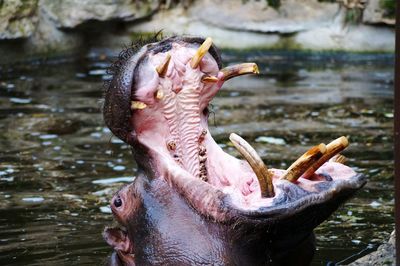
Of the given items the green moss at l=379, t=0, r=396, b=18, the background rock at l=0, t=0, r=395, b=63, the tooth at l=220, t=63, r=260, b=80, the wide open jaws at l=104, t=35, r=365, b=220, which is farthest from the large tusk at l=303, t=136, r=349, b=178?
the green moss at l=379, t=0, r=396, b=18

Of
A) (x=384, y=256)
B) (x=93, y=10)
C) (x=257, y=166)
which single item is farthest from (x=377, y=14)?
(x=257, y=166)

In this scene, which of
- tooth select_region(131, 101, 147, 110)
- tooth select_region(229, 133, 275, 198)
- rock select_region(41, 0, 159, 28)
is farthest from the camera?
rock select_region(41, 0, 159, 28)

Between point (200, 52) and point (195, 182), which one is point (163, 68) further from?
point (195, 182)

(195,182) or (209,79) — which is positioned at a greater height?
(209,79)

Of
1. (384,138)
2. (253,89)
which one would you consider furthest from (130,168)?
(253,89)

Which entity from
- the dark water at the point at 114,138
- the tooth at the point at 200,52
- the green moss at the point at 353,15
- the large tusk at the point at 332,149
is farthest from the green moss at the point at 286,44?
the large tusk at the point at 332,149

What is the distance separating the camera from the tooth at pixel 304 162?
106 inches

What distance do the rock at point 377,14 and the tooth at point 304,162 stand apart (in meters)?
8.71

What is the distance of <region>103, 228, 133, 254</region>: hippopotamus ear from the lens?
10.4ft

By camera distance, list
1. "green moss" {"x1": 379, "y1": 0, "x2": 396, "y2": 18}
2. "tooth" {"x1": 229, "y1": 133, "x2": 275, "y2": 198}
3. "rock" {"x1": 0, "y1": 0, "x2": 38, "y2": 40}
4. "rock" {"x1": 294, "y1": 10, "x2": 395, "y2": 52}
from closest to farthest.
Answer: "tooth" {"x1": 229, "y1": 133, "x2": 275, "y2": 198}
"rock" {"x1": 0, "y1": 0, "x2": 38, "y2": 40}
"green moss" {"x1": 379, "y1": 0, "x2": 396, "y2": 18}
"rock" {"x1": 294, "y1": 10, "x2": 395, "y2": 52}

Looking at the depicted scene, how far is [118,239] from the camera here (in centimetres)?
320

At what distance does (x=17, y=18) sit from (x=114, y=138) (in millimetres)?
4030

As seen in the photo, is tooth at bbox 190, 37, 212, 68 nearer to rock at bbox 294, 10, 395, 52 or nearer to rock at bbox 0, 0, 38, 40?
rock at bbox 0, 0, 38, 40

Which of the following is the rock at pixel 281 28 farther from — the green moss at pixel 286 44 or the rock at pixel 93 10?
the rock at pixel 93 10
